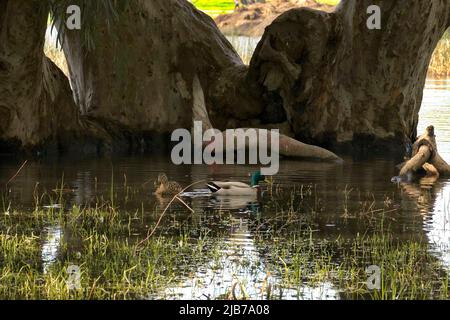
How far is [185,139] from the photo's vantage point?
26078 mm

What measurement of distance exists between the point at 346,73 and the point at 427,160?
4918 mm

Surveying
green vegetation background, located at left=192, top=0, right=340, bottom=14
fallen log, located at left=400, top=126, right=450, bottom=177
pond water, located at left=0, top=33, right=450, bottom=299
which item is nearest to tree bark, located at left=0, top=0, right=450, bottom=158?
pond water, located at left=0, top=33, right=450, bottom=299

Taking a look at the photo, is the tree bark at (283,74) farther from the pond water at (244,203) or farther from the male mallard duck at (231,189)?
the male mallard duck at (231,189)

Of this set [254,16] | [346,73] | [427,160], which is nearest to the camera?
[427,160]

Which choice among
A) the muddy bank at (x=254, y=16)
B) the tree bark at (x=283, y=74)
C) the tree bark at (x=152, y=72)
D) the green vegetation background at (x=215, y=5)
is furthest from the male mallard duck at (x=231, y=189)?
the green vegetation background at (x=215, y=5)

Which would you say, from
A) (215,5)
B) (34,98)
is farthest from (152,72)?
(215,5)

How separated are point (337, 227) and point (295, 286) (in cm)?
377

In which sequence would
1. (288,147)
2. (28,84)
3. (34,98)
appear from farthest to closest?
(288,147), (34,98), (28,84)

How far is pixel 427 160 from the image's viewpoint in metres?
21.1

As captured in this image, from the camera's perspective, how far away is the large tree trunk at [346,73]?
25.2m

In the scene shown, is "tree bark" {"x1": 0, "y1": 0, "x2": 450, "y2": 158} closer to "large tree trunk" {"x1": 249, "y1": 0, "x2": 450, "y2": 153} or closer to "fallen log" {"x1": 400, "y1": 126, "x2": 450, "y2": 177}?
"large tree trunk" {"x1": 249, "y1": 0, "x2": 450, "y2": 153}

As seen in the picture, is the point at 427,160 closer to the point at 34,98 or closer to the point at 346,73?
the point at 346,73

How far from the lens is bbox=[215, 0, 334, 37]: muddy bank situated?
6238cm

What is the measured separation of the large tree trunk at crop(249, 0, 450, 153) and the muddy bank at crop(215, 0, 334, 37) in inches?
1405
